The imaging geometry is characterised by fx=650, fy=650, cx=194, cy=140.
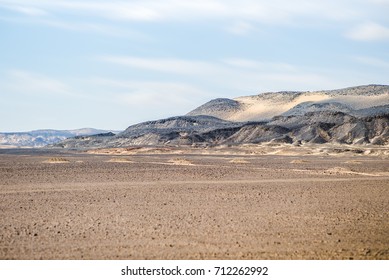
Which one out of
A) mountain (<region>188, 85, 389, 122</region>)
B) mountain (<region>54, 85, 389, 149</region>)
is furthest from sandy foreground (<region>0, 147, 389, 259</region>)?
mountain (<region>188, 85, 389, 122</region>)

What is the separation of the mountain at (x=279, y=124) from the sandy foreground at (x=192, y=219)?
71.2 metres

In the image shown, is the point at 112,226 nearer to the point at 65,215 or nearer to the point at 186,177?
the point at 65,215

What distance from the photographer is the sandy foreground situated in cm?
1177

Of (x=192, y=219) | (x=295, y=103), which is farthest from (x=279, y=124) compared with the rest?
(x=192, y=219)

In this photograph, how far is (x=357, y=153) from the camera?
7125cm

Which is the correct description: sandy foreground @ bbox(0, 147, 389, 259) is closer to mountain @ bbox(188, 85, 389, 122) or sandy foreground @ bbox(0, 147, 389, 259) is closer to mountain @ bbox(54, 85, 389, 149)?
mountain @ bbox(54, 85, 389, 149)

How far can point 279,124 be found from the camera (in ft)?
386

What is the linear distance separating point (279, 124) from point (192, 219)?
10318 centimetres

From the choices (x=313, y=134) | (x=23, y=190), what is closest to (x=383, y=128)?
(x=313, y=134)

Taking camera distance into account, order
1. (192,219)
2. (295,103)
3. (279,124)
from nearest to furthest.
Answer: (192,219) < (279,124) < (295,103)

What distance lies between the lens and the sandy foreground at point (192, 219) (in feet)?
38.6

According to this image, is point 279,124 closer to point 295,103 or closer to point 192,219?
point 295,103

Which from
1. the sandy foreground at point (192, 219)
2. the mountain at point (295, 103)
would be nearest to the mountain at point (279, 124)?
the mountain at point (295, 103)

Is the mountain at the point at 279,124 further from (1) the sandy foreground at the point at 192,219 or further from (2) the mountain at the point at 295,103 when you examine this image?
(1) the sandy foreground at the point at 192,219
